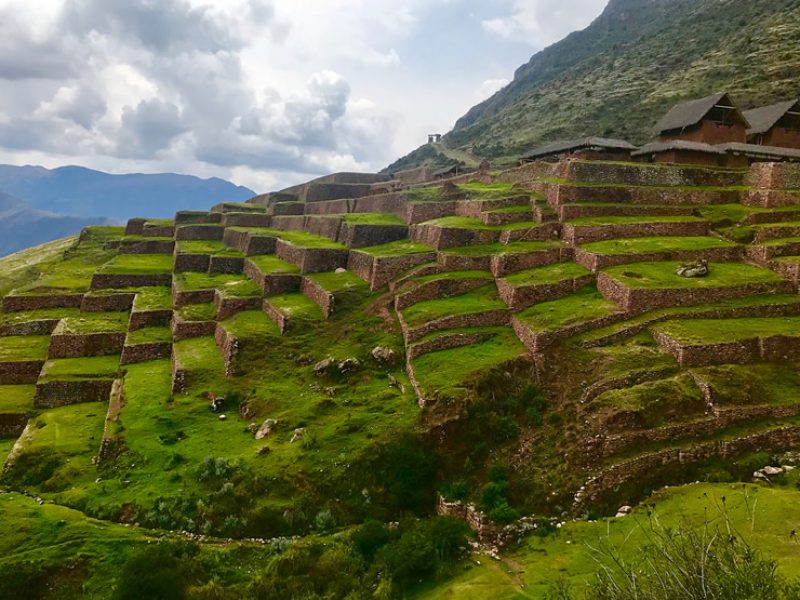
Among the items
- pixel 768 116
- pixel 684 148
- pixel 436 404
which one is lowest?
pixel 436 404

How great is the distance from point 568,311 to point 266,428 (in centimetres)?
1161

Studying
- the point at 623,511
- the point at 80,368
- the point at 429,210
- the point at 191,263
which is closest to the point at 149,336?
the point at 80,368

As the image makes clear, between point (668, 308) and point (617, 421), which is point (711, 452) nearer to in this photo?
point (617, 421)

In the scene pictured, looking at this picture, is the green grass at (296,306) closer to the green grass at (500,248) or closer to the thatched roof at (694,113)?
the green grass at (500,248)

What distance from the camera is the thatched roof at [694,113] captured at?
3819 centimetres

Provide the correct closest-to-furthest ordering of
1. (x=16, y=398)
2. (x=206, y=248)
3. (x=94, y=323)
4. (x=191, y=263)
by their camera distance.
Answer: (x=16, y=398) → (x=94, y=323) → (x=191, y=263) → (x=206, y=248)

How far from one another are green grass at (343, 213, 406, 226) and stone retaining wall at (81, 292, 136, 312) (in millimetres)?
13672

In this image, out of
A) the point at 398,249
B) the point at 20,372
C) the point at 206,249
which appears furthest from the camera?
the point at 206,249

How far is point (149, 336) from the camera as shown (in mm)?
28031

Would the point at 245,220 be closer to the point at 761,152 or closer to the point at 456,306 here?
the point at 456,306

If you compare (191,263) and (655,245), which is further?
(191,263)

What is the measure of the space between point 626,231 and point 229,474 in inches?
793

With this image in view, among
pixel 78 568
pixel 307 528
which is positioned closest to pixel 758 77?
pixel 307 528

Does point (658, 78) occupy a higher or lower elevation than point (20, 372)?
higher
